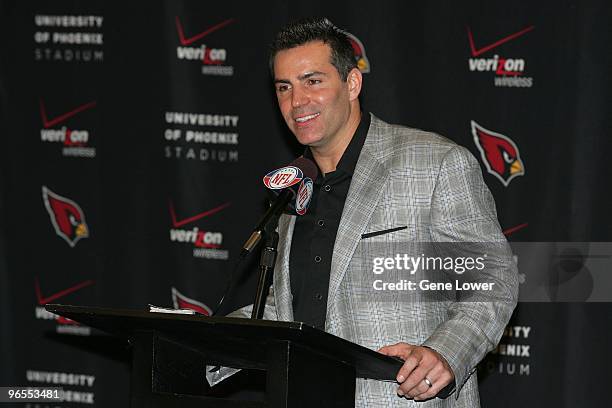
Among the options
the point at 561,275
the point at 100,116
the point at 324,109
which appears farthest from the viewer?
the point at 100,116

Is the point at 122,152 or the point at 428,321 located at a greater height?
the point at 122,152

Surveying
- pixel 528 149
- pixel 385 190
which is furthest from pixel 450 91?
pixel 385 190

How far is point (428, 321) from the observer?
2.69m

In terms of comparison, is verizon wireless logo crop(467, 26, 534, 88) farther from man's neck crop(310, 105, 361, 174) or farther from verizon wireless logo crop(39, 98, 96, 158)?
verizon wireless logo crop(39, 98, 96, 158)

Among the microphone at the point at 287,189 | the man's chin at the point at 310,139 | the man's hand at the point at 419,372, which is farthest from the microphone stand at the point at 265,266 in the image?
the man's chin at the point at 310,139

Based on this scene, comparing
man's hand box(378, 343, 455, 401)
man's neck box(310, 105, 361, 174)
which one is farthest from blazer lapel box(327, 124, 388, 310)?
man's hand box(378, 343, 455, 401)

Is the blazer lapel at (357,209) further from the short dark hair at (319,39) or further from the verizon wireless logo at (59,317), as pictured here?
the verizon wireless logo at (59,317)

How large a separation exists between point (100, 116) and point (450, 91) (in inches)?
82.2

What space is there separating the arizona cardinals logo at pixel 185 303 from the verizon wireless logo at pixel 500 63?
1989mm

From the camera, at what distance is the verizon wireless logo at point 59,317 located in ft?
16.9

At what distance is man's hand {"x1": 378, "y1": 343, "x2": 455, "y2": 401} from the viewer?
2154 millimetres

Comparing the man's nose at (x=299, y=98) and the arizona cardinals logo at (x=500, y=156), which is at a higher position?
the man's nose at (x=299, y=98)

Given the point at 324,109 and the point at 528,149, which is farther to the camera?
the point at 528,149

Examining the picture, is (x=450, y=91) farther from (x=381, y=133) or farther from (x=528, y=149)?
(x=381, y=133)
